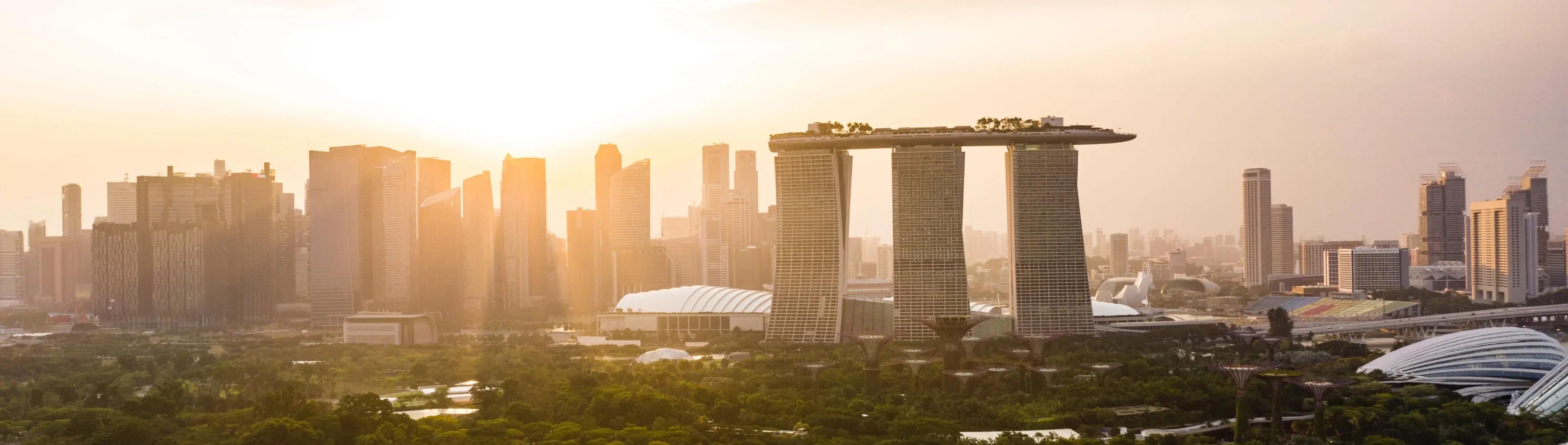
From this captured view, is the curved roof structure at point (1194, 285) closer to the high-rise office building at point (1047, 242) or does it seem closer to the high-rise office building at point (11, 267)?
the high-rise office building at point (1047, 242)

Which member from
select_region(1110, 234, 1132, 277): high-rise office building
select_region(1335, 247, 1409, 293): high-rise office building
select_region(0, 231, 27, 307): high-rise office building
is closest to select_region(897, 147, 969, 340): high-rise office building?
select_region(1335, 247, 1409, 293): high-rise office building

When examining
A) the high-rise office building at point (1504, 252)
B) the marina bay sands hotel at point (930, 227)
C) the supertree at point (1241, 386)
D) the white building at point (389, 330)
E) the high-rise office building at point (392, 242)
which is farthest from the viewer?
the high-rise office building at point (1504, 252)

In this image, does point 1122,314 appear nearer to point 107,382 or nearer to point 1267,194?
point 107,382

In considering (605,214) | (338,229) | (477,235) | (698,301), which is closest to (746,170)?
(605,214)

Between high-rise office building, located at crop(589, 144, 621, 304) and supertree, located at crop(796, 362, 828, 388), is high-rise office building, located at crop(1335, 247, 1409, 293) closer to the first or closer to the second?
high-rise office building, located at crop(589, 144, 621, 304)

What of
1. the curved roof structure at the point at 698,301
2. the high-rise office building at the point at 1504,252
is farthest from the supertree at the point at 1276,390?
the high-rise office building at the point at 1504,252

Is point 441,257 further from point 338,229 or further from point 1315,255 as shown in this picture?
point 1315,255
